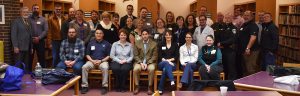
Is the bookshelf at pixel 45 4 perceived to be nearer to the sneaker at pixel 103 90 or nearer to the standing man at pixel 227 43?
the sneaker at pixel 103 90

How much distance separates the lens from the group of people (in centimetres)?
642

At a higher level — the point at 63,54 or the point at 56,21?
the point at 56,21

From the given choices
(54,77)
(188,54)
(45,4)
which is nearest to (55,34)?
(45,4)

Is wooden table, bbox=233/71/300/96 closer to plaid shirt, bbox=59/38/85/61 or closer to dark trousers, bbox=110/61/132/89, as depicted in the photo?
dark trousers, bbox=110/61/132/89

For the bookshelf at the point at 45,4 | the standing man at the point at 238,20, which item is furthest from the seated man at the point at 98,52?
the standing man at the point at 238,20

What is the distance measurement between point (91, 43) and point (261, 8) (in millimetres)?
4041

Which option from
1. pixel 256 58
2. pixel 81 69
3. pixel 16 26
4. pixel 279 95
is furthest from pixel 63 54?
pixel 279 95

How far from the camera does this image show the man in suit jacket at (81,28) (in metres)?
6.95

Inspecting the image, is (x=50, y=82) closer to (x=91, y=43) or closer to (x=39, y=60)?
(x=91, y=43)

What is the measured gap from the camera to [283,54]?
983cm

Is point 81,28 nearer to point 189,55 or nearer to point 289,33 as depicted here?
point 189,55

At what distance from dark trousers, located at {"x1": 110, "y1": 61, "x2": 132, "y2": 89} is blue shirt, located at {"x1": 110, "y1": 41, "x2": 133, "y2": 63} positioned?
0.14m

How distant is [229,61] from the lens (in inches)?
270

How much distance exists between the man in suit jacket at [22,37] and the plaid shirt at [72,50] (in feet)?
2.25
